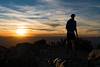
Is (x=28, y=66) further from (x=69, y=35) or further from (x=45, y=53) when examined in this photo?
(x=69, y=35)

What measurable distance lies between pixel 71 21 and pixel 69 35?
821 mm

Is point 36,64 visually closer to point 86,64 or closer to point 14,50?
point 14,50

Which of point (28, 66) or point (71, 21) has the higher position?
point (71, 21)

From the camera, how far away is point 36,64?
1975 centimetres

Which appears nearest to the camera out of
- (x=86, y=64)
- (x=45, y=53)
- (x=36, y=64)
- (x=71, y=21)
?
(x=86, y=64)

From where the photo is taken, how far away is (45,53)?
23.4m

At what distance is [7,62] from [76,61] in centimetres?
777

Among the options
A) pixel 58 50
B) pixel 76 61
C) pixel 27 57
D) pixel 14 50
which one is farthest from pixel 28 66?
pixel 76 61

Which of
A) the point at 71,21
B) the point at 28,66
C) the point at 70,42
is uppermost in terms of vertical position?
the point at 71,21

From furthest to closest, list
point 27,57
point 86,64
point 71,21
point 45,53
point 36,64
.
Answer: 1. point 45,53
2. point 27,57
3. point 36,64
4. point 71,21
5. point 86,64

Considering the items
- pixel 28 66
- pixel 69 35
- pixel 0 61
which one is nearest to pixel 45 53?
pixel 28 66

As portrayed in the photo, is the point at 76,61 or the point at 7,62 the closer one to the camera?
the point at 76,61

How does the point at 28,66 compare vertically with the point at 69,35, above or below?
below

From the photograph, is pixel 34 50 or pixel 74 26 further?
pixel 34 50
